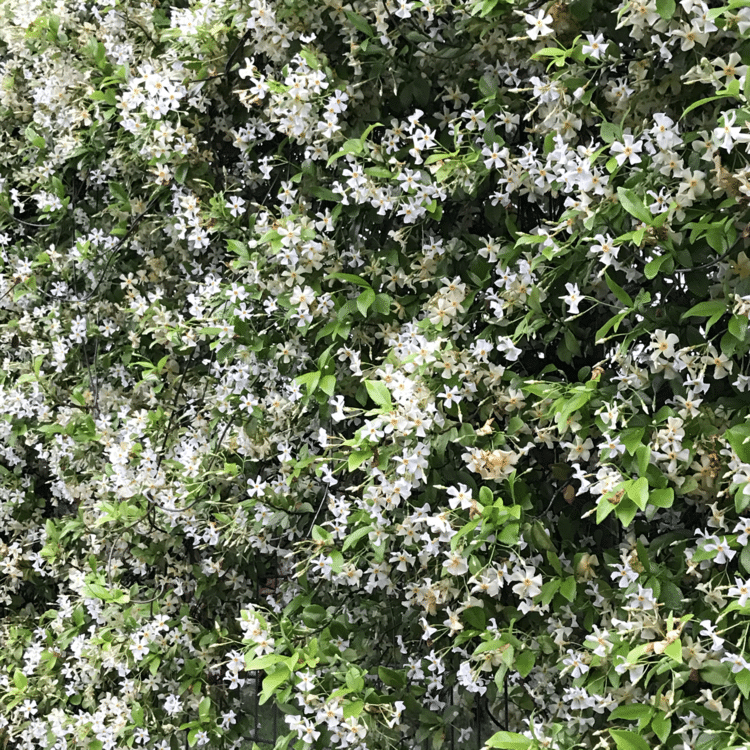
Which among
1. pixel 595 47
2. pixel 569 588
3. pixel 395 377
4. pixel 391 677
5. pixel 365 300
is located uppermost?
pixel 595 47

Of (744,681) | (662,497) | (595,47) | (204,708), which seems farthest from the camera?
(204,708)

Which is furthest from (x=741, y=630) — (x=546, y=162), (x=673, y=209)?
(x=546, y=162)

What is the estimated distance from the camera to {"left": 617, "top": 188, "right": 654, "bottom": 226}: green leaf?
1381mm

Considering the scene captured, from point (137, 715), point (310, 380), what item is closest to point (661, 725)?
point (310, 380)

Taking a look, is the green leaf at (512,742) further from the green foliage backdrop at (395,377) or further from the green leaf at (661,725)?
the green leaf at (661,725)

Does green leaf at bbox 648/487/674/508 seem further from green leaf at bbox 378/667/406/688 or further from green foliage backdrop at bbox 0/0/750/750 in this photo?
green leaf at bbox 378/667/406/688

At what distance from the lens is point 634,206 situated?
4.54ft

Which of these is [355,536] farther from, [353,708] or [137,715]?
[137,715]

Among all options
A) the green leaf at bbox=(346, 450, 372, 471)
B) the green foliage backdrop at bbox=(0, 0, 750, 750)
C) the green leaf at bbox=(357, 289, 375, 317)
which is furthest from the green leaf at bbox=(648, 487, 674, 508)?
the green leaf at bbox=(357, 289, 375, 317)

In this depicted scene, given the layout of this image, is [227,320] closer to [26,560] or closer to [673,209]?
[673,209]

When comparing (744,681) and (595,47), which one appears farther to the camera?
(595,47)

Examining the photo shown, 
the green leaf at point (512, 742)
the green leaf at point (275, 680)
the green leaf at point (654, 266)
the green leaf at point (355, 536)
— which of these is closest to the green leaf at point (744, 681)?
the green leaf at point (512, 742)

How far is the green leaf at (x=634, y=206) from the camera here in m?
1.38

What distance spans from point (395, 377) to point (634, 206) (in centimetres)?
55
